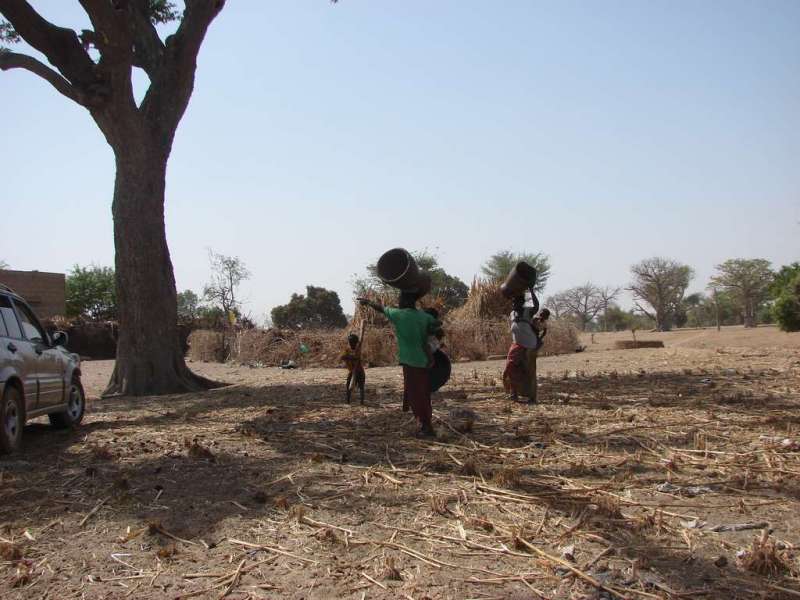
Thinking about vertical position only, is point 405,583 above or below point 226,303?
below

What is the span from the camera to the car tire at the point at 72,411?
873cm

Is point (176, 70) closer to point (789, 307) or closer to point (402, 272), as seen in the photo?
point (402, 272)

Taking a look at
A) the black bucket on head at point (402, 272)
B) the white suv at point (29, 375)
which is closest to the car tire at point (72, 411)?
the white suv at point (29, 375)

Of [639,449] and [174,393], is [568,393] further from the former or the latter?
[174,393]

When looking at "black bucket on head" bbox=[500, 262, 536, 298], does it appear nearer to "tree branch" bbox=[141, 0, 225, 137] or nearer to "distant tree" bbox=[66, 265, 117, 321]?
"tree branch" bbox=[141, 0, 225, 137]

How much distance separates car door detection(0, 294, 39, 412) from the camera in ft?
23.0

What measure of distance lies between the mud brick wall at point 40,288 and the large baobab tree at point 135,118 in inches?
1051

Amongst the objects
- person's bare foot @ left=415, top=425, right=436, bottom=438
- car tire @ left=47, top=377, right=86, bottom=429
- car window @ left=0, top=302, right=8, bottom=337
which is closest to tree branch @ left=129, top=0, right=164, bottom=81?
car tire @ left=47, top=377, right=86, bottom=429

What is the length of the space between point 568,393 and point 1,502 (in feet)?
24.6

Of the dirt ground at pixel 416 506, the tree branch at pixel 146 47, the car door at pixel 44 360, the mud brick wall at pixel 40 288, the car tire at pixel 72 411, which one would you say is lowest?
the dirt ground at pixel 416 506

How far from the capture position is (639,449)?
636cm

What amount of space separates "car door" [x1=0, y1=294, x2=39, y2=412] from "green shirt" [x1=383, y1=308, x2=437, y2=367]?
3.62 m

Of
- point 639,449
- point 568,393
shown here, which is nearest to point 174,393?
point 568,393

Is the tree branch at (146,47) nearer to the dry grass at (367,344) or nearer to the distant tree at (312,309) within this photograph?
the dry grass at (367,344)
